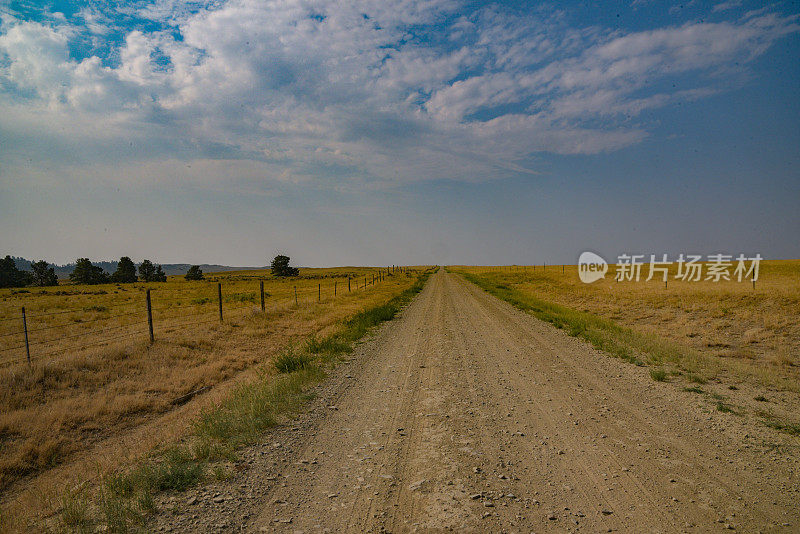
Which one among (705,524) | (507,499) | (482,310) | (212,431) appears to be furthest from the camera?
(482,310)

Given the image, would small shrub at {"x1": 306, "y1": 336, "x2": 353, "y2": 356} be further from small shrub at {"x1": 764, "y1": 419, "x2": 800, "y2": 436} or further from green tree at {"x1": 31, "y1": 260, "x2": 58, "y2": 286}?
green tree at {"x1": 31, "y1": 260, "x2": 58, "y2": 286}

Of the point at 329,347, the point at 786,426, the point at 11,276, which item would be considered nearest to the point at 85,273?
the point at 11,276

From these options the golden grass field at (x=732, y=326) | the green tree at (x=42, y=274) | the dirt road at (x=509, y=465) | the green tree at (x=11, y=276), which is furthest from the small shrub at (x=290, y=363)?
the green tree at (x=42, y=274)

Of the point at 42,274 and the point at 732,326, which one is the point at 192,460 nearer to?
the point at 732,326

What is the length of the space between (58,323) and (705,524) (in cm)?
2873

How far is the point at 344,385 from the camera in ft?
27.0

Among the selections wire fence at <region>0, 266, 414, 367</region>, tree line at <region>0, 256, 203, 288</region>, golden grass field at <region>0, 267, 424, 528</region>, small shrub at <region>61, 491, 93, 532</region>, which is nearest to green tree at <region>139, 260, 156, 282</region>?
tree line at <region>0, 256, 203, 288</region>

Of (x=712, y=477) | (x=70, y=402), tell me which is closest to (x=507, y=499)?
(x=712, y=477)

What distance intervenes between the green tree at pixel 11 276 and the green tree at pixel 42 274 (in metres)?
0.92

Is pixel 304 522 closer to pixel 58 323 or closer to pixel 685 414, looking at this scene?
pixel 685 414

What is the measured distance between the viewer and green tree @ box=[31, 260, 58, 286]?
68.8 m

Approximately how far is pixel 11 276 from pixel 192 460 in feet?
288

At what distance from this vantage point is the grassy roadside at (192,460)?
3.97 meters

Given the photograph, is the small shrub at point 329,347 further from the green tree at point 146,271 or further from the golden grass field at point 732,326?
the green tree at point 146,271
